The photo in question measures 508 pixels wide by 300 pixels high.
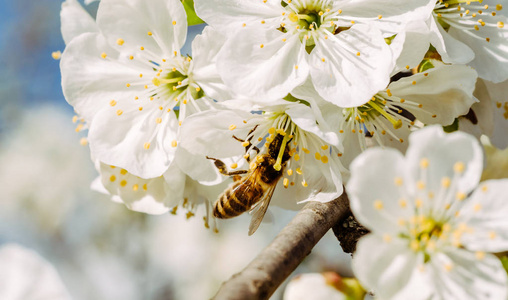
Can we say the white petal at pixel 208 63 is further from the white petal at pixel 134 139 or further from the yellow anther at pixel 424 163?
the yellow anther at pixel 424 163

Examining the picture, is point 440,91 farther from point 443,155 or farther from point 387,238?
point 387,238

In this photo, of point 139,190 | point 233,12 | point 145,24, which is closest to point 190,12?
point 145,24

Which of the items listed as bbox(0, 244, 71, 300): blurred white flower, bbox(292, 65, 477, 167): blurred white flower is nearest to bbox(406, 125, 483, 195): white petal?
bbox(292, 65, 477, 167): blurred white flower

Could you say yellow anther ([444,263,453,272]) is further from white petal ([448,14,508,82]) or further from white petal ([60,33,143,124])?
white petal ([60,33,143,124])

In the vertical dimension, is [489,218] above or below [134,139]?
above

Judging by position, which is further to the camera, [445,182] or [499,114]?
[499,114]

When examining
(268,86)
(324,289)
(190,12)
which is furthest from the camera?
(190,12)
